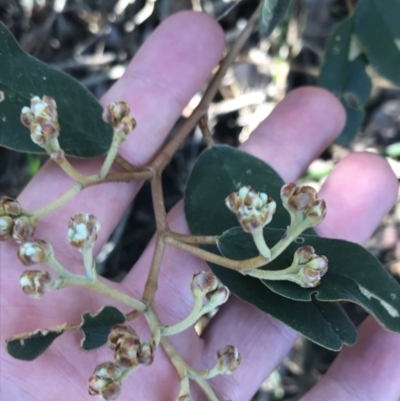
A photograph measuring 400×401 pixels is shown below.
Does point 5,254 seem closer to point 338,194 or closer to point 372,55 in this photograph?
point 338,194

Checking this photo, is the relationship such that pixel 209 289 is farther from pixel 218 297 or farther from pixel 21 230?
pixel 21 230

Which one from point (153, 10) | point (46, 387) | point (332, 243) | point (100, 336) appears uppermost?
point (332, 243)

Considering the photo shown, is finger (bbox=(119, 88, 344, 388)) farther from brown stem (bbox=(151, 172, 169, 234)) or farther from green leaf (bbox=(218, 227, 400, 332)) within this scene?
green leaf (bbox=(218, 227, 400, 332))

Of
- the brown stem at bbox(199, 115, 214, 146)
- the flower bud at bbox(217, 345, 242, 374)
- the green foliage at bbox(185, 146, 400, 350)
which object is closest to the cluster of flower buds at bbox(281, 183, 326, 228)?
the green foliage at bbox(185, 146, 400, 350)

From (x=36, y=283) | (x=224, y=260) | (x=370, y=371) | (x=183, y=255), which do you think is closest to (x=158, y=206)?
(x=183, y=255)

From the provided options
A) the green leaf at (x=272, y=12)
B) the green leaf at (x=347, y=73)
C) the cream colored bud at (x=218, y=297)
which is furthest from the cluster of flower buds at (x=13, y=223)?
the green leaf at (x=347, y=73)

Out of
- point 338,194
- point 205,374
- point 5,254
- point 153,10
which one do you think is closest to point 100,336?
point 205,374
